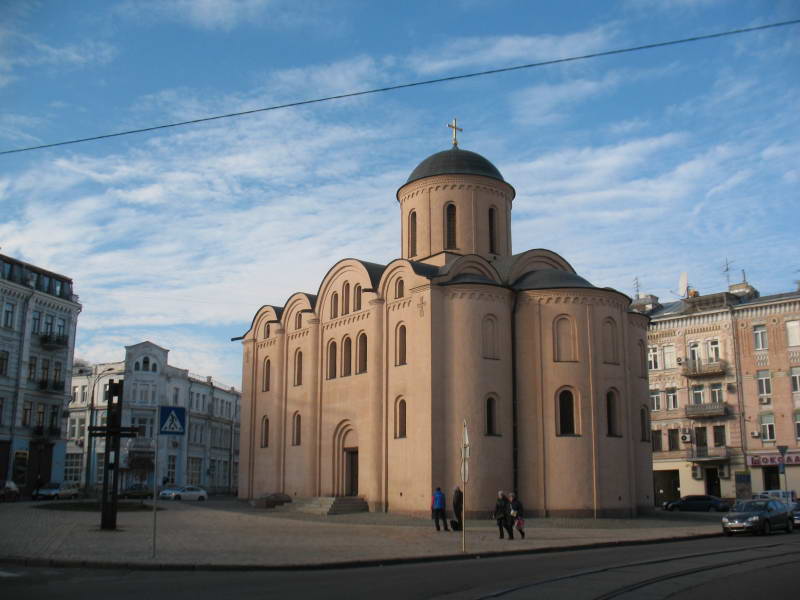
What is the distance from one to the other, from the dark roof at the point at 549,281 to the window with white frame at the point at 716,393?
Answer: 55.0 feet

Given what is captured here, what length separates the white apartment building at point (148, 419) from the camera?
62338mm

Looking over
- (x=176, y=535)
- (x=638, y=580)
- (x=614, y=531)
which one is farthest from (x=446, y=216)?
(x=638, y=580)

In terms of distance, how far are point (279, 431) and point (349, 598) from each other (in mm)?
30074

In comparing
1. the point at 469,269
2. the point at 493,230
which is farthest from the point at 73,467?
the point at 469,269

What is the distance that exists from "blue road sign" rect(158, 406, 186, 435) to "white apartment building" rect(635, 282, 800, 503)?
109 ft

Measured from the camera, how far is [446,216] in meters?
36.4

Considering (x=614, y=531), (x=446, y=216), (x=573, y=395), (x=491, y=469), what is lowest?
(x=614, y=531)

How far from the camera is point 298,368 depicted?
4012 cm

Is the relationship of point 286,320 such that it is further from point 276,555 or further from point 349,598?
point 349,598

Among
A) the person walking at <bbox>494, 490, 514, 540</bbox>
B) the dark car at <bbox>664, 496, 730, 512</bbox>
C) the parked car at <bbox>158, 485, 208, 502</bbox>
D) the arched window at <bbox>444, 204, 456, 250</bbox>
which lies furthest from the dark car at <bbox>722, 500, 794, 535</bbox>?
the parked car at <bbox>158, 485, 208, 502</bbox>

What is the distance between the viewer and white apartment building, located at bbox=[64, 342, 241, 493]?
2454 inches

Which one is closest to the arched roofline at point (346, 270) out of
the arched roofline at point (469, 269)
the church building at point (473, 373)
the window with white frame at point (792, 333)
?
the church building at point (473, 373)

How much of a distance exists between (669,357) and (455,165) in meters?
20.0

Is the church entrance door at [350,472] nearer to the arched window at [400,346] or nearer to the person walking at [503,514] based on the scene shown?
the arched window at [400,346]
